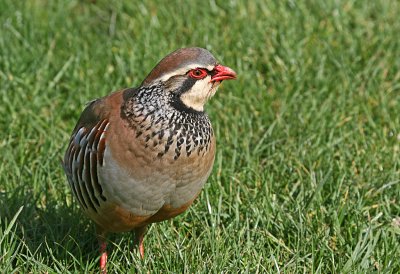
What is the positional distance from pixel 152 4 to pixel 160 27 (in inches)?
13.8

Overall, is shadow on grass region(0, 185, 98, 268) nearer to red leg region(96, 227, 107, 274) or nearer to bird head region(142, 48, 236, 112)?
red leg region(96, 227, 107, 274)

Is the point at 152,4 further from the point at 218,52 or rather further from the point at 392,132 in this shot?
the point at 392,132

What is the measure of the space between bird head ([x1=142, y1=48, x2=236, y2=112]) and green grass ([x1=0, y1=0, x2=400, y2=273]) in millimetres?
749

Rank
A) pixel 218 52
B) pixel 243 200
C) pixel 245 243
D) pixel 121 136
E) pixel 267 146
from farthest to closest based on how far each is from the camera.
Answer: pixel 218 52, pixel 267 146, pixel 243 200, pixel 245 243, pixel 121 136

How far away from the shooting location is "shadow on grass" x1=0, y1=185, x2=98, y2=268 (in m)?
4.25

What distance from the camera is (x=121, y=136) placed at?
3783 mm

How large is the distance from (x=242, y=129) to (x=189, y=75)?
164cm

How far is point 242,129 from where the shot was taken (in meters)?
5.34

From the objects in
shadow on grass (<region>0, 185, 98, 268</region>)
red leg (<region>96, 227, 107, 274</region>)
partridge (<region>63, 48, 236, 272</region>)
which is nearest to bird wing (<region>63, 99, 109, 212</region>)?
partridge (<region>63, 48, 236, 272</region>)

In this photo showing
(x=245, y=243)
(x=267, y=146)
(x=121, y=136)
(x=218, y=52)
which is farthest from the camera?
(x=218, y=52)

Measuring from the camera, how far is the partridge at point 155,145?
3.76 metres

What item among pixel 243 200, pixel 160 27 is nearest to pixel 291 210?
pixel 243 200

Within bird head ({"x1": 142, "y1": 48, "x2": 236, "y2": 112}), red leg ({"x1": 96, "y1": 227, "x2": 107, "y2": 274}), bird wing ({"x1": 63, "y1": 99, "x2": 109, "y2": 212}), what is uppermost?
bird head ({"x1": 142, "y1": 48, "x2": 236, "y2": 112})

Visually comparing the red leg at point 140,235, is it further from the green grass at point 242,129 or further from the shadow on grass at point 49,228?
the shadow on grass at point 49,228
